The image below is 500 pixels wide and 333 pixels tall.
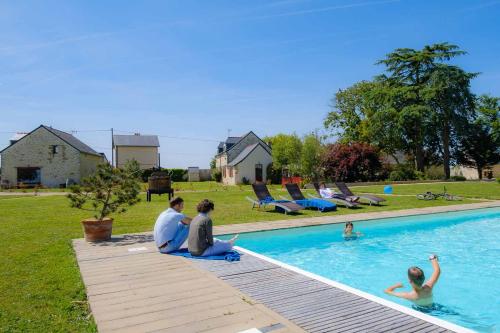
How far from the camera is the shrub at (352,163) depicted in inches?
1345

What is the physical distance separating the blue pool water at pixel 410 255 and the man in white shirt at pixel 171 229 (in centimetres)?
255

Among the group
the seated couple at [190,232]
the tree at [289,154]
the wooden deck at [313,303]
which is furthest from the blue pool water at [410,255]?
the tree at [289,154]

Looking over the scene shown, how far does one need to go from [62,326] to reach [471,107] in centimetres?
4669

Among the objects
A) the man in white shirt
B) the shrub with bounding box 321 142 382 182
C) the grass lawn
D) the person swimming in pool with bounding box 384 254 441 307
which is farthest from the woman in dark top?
the shrub with bounding box 321 142 382 182

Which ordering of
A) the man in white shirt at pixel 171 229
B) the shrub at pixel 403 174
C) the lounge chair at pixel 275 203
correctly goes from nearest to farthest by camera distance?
the man in white shirt at pixel 171 229 < the lounge chair at pixel 275 203 < the shrub at pixel 403 174

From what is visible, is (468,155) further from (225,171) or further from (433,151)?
(225,171)

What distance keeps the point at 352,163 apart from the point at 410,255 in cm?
2438

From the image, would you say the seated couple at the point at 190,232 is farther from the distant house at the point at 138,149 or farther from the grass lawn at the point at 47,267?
the distant house at the point at 138,149

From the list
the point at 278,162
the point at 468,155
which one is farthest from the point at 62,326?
the point at 468,155

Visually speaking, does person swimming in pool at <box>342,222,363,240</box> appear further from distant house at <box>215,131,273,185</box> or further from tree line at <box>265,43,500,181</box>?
distant house at <box>215,131,273,185</box>

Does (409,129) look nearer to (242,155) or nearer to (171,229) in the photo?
(242,155)

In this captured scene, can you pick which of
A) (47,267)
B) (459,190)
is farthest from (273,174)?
(47,267)

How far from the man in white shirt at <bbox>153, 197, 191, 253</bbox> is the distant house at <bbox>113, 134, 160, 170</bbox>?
4829 cm

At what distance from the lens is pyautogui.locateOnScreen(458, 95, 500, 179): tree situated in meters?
45.5
